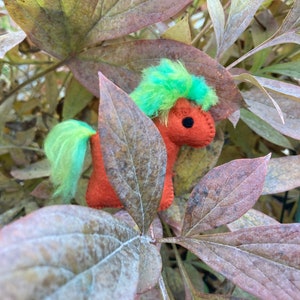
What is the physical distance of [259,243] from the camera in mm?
212

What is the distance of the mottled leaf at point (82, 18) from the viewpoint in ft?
0.92

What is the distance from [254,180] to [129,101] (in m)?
0.08

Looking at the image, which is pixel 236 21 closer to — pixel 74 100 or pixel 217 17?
pixel 217 17

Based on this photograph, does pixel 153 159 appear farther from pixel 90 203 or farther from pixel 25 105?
pixel 25 105

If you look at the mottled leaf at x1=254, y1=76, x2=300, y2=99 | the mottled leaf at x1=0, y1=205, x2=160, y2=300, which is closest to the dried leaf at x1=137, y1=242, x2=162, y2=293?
the mottled leaf at x1=0, y1=205, x2=160, y2=300

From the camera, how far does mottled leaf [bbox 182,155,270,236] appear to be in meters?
0.22

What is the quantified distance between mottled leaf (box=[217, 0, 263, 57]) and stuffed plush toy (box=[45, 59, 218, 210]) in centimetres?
3

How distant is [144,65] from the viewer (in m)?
0.30

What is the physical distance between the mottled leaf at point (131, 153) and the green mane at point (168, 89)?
3.0 inches

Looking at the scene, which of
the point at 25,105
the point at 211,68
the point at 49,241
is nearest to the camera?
the point at 49,241

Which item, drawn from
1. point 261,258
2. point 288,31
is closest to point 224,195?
point 261,258

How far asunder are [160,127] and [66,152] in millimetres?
63

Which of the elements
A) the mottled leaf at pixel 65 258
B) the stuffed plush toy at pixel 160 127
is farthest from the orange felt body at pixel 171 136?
→ the mottled leaf at pixel 65 258

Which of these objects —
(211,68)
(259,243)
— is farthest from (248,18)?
(259,243)
